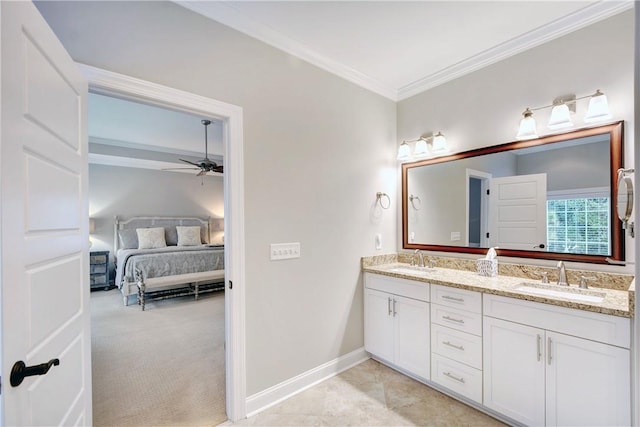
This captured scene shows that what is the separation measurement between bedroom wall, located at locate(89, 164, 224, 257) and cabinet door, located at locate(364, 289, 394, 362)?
563 cm

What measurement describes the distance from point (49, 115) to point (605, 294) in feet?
9.72

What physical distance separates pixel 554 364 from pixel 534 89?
6.19ft

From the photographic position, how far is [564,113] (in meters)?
1.94

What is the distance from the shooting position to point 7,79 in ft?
2.78

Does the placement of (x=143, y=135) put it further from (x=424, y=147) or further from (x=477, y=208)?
(x=477, y=208)

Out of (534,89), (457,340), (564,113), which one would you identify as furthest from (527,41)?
(457,340)

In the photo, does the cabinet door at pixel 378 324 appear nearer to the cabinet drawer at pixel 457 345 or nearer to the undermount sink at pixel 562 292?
the cabinet drawer at pixel 457 345

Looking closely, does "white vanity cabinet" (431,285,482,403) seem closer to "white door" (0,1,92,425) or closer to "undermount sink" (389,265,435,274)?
"undermount sink" (389,265,435,274)

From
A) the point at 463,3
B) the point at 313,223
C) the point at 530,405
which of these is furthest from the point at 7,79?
the point at 530,405

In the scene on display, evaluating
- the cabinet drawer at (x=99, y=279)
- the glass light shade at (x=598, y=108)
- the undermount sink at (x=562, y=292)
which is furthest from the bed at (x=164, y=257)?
the glass light shade at (x=598, y=108)

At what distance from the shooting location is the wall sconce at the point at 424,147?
267 cm

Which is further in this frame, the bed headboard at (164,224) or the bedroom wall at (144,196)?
the bed headboard at (164,224)

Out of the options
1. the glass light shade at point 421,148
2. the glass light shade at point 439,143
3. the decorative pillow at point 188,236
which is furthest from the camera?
the decorative pillow at point 188,236

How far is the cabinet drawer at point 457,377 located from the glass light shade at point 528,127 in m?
1.71
